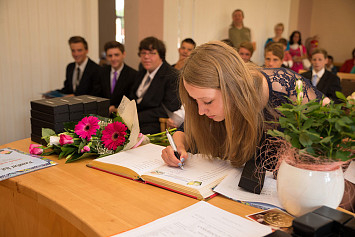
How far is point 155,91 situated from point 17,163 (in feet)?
6.48

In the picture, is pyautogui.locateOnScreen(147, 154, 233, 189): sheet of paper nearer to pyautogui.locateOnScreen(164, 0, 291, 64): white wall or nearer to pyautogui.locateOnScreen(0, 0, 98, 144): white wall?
pyautogui.locateOnScreen(0, 0, 98, 144): white wall

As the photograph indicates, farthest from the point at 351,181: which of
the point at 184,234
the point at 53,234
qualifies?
the point at 53,234

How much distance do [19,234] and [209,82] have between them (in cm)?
117

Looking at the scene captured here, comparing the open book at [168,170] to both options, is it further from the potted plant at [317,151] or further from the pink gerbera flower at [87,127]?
the potted plant at [317,151]

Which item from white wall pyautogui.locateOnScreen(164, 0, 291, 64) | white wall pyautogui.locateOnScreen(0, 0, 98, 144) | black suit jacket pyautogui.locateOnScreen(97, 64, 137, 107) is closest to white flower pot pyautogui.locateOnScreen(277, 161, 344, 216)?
black suit jacket pyautogui.locateOnScreen(97, 64, 137, 107)

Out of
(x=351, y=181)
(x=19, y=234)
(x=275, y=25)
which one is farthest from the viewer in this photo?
(x=275, y=25)

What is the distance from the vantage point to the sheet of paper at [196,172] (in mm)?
1319

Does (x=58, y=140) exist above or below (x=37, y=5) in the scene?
below

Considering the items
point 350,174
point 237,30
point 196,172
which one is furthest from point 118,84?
point 237,30

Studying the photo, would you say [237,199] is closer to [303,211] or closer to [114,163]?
[303,211]

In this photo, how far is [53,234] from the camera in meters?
1.53

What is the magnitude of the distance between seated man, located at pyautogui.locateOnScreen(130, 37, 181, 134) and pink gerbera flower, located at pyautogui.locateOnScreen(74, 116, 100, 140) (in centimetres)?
157

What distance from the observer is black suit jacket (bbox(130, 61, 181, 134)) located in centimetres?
338

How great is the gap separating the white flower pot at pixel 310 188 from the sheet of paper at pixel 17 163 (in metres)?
1.09
